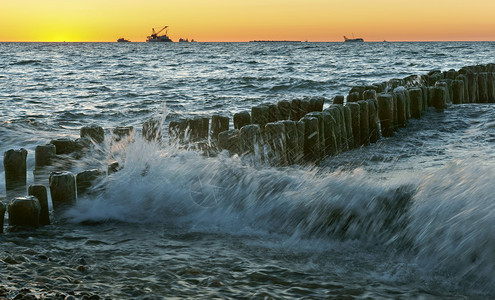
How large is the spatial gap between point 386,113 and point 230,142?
3.46 metres

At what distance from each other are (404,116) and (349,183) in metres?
4.42

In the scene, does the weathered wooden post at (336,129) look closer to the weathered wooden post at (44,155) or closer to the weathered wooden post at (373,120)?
the weathered wooden post at (373,120)

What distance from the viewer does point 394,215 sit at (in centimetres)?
429

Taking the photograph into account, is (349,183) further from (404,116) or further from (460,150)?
(404,116)

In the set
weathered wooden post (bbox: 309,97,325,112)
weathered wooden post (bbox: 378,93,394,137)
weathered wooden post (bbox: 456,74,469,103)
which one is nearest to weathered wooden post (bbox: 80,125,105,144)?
weathered wooden post (bbox: 309,97,325,112)

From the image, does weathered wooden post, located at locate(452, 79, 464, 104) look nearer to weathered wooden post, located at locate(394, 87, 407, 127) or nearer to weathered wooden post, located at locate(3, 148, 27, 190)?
weathered wooden post, located at locate(394, 87, 407, 127)

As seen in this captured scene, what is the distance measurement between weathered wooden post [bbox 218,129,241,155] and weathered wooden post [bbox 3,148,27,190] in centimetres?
192

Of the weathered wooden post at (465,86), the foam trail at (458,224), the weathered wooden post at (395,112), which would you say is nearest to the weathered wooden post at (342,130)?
the weathered wooden post at (395,112)

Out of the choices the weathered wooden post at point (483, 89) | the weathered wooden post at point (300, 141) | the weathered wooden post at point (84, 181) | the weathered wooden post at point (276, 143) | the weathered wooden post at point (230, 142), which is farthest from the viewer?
the weathered wooden post at point (483, 89)

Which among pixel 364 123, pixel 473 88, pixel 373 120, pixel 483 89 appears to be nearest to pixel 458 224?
pixel 364 123

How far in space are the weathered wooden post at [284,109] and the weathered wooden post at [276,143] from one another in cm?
158

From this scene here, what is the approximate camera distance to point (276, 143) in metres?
6.05

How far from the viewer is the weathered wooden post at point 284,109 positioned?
7.67 meters

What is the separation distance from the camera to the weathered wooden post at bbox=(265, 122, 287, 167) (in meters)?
6.01
